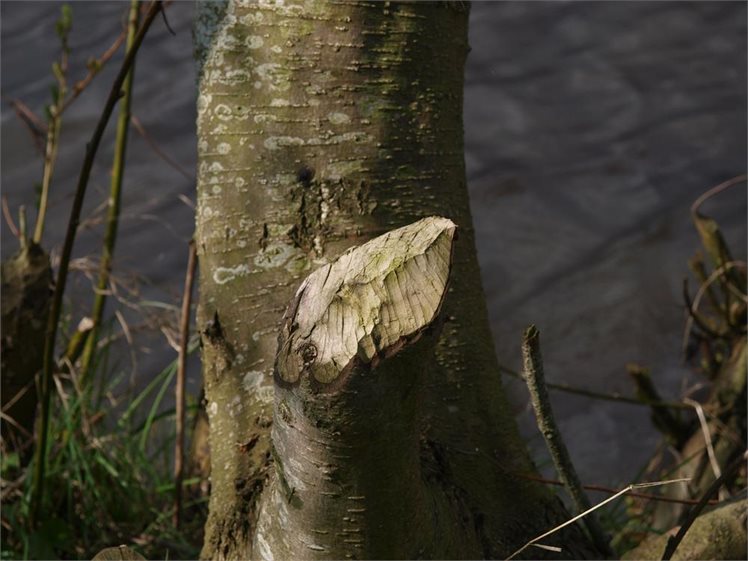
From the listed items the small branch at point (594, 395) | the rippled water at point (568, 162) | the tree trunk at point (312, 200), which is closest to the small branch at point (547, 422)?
the tree trunk at point (312, 200)

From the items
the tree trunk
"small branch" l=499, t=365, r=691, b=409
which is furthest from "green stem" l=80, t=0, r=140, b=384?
"small branch" l=499, t=365, r=691, b=409

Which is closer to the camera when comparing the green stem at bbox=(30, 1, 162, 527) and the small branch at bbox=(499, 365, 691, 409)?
the green stem at bbox=(30, 1, 162, 527)

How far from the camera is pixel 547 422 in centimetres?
97

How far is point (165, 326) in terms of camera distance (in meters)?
1.95

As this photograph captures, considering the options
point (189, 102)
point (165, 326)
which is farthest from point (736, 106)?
point (165, 326)

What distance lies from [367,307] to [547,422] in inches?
14.2

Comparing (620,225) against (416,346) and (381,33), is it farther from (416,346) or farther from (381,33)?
(416,346)

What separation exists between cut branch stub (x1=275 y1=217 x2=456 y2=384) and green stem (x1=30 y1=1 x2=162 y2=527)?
640 millimetres

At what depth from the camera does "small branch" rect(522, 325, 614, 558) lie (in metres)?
0.88

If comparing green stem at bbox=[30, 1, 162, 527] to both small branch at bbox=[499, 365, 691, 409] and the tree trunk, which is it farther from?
small branch at bbox=[499, 365, 691, 409]

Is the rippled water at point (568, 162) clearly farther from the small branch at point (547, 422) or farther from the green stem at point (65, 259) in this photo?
the small branch at point (547, 422)

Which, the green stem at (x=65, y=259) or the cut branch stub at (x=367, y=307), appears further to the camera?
the green stem at (x=65, y=259)

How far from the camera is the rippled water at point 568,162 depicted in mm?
2961

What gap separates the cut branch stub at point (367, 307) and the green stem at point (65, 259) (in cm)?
64
